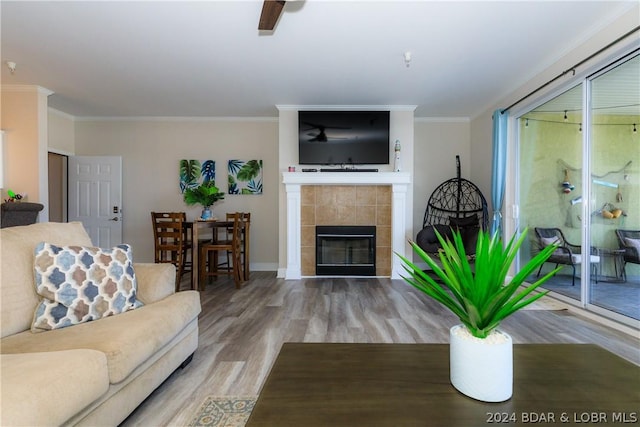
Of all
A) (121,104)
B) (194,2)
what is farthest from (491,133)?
(121,104)

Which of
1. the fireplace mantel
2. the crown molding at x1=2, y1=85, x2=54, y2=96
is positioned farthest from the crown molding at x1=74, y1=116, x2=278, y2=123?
the fireplace mantel

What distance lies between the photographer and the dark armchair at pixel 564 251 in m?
2.94

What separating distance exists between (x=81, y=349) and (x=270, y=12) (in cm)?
201

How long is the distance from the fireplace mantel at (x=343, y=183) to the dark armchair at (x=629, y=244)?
2.38 meters

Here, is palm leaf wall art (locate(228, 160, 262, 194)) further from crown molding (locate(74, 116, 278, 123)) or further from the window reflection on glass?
the window reflection on glass

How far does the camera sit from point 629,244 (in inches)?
104

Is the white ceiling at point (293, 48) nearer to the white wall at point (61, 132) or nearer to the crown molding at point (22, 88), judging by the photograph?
the crown molding at point (22, 88)

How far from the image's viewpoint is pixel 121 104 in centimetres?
471

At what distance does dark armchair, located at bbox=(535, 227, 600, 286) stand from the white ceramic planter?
9.46ft

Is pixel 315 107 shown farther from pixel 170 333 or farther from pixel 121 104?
pixel 170 333

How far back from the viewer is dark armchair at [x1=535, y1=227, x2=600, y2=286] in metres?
2.94

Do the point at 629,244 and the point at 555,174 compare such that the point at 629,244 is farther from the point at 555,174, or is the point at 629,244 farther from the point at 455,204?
the point at 455,204

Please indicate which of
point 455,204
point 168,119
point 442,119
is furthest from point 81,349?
point 442,119

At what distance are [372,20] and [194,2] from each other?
4.63 ft
